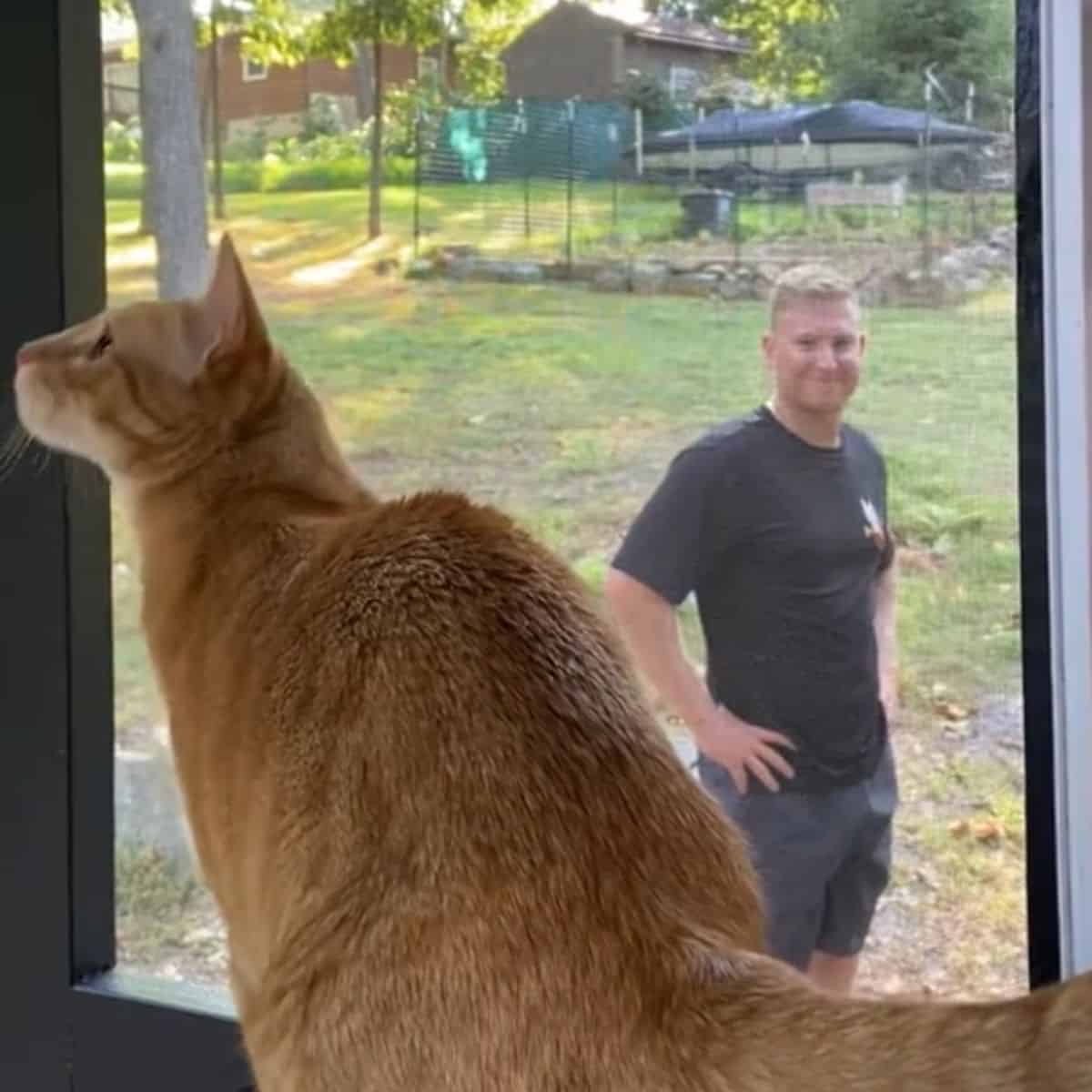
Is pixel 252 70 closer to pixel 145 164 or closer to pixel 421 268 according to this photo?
pixel 145 164

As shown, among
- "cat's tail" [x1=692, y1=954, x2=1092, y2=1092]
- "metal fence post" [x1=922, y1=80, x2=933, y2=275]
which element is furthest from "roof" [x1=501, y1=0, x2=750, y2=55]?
"cat's tail" [x1=692, y1=954, x2=1092, y2=1092]

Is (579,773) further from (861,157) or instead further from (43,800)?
(43,800)

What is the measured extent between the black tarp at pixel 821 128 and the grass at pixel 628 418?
0.11 metres

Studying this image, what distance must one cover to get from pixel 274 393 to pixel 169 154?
292 millimetres

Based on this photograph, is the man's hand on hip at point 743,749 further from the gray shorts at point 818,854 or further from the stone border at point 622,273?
the stone border at point 622,273

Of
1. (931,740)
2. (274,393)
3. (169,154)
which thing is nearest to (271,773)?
(274,393)

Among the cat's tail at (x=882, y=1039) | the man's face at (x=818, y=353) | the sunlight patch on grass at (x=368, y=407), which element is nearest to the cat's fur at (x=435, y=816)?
the cat's tail at (x=882, y=1039)

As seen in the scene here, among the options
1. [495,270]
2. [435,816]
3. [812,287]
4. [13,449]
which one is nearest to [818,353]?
[812,287]

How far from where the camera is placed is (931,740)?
118cm

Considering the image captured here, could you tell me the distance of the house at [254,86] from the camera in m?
1.33

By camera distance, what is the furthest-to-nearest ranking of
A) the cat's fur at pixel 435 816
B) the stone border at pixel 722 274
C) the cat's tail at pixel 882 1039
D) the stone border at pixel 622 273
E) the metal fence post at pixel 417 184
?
the metal fence post at pixel 417 184 → the stone border at pixel 622 273 → the stone border at pixel 722 274 → the cat's fur at pixel 435 816 → the cat's tail at pixel 882 1039

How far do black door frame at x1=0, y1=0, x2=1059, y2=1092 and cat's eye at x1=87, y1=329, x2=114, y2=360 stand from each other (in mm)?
157

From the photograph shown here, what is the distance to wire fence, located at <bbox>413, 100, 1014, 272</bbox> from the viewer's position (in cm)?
112

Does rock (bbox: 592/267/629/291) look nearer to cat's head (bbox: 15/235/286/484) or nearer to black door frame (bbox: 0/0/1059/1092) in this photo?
cat's head (bbox: 15/235/286/484)
